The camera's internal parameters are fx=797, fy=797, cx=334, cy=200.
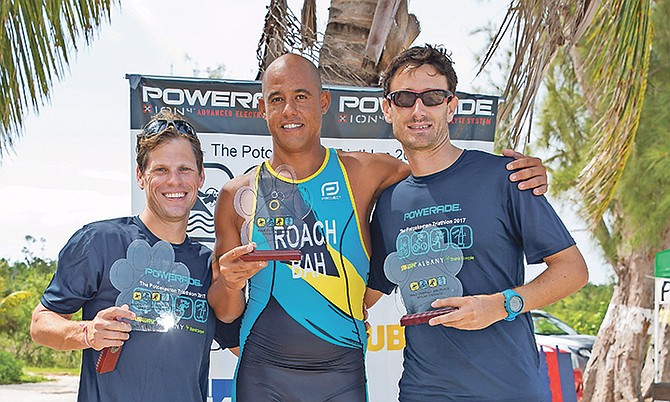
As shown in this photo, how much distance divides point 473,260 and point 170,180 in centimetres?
113

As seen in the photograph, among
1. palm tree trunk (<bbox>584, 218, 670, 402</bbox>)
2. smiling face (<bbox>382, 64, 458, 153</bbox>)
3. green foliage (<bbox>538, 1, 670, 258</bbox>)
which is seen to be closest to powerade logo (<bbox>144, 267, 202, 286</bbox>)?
smiling face (<bbox>382, 64, 458, 153</bbox>)

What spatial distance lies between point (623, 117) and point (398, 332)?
6.32ft

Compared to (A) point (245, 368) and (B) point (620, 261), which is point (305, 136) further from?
(B) point (620, 261)

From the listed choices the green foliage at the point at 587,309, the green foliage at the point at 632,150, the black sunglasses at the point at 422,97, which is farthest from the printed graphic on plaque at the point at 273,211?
the green foliage at the point at 587,309

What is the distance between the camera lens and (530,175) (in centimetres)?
283

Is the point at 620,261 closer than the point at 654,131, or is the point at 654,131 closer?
the point at 654,131

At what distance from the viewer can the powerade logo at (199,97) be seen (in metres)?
4.97

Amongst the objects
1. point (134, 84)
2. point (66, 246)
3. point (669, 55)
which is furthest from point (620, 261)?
point (66, 246)

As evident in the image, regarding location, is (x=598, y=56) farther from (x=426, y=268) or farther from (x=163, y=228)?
(x=163, y=228)

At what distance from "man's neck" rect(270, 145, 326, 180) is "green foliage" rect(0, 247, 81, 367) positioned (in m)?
15.3

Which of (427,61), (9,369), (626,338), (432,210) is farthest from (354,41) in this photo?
(9,369)

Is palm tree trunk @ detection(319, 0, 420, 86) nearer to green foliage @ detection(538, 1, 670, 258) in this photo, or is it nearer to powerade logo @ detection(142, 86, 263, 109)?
powerade logo @ detection(142, 86, 263, 109)

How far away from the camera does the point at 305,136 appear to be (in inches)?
127

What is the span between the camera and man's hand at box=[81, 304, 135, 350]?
8.46 feet
